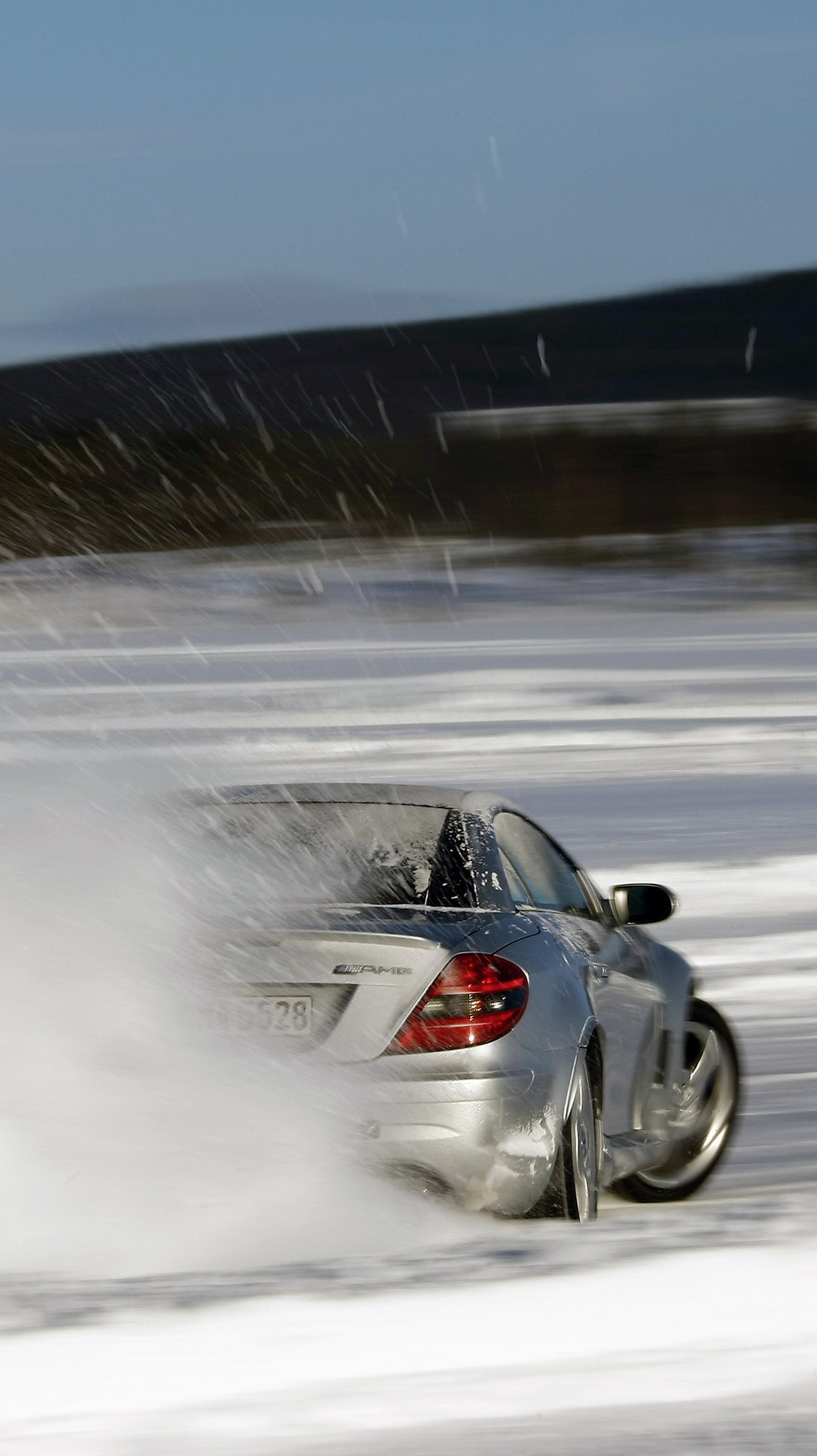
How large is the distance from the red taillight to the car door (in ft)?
1.31

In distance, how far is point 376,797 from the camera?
4875 millimetres

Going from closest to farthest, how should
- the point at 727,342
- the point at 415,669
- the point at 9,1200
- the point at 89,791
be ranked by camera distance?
the point at 9,1200 → the point at 89,791 → the point at 415,669 → the point at 727,342

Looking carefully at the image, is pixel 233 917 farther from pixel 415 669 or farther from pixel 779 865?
pixel 415 669

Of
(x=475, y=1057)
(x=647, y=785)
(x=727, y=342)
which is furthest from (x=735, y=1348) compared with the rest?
(x=727, y=342)

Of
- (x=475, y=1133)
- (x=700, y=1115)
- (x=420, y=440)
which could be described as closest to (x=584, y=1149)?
(x=475, y=1133)

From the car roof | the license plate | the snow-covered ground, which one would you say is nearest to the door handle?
the car roof

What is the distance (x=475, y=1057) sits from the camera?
13.5 ft

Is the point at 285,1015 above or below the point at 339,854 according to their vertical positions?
below

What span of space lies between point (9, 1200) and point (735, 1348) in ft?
5.34

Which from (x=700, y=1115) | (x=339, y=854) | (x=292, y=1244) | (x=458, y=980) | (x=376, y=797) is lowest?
(x=292, y=1244)

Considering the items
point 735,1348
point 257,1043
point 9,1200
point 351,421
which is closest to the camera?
point 735,1348

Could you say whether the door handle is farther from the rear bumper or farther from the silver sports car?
the rear bumper

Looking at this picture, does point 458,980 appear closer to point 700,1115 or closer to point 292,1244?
point 292,1244

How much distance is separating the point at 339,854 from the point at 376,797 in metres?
0.31
